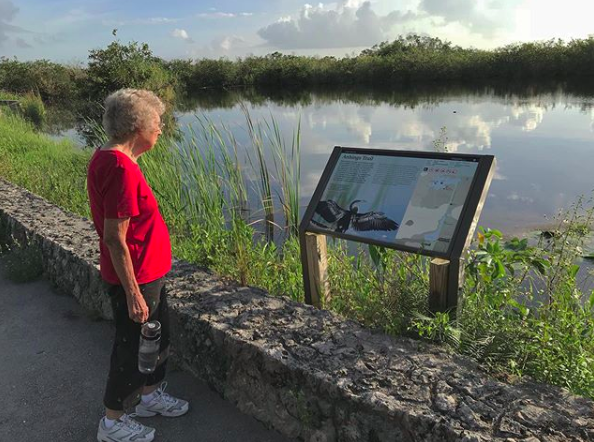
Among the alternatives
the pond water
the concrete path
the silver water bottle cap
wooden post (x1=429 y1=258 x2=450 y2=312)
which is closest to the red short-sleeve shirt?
the silver water bottle cap

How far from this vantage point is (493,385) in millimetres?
1979

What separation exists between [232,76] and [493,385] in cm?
5403

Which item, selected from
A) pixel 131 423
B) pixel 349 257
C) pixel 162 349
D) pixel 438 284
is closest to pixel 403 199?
pixel 438 284

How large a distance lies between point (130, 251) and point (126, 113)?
2.02 feet

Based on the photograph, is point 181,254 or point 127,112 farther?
point 181,254

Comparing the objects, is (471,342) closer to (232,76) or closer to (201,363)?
(201,363)

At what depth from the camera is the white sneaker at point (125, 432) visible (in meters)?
2.29

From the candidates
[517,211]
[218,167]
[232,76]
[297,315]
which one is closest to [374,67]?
[232,76]

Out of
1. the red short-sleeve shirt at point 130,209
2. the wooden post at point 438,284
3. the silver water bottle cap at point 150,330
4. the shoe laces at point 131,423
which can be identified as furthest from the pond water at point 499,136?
the shoe laces at point 131,423

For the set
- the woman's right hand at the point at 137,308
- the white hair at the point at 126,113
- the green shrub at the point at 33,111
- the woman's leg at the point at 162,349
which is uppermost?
the green shrub at the point at 33,111

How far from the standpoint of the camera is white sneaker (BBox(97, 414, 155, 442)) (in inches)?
90.3

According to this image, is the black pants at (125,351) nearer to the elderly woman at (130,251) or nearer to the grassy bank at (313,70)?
the elderly woman at (130,251)

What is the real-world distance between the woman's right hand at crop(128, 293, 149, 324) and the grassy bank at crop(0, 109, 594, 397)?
113 centimetres

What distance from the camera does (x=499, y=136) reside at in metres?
15.2
